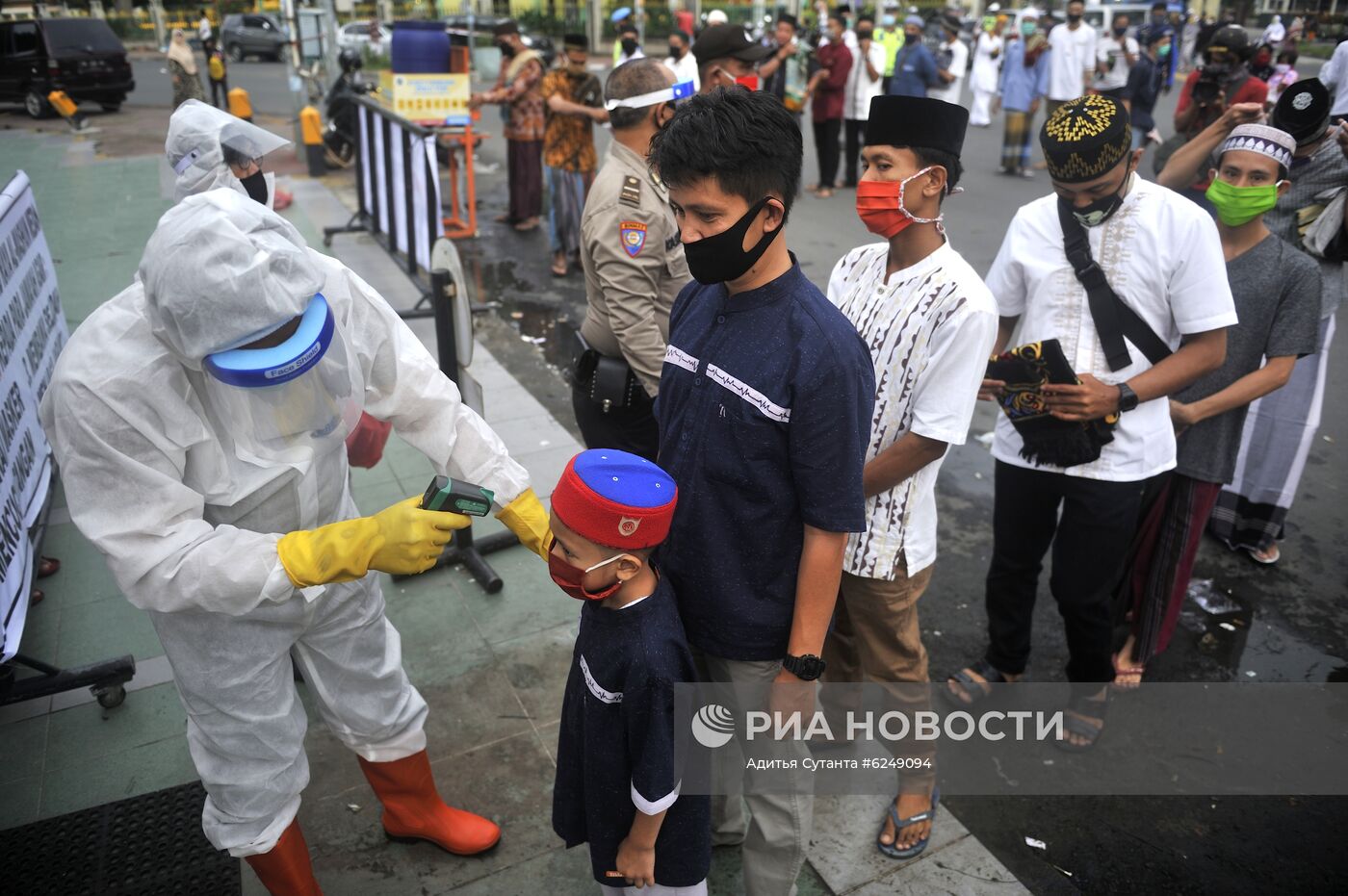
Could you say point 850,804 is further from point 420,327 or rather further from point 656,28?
point 656,28

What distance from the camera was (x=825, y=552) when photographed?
79.3 inches

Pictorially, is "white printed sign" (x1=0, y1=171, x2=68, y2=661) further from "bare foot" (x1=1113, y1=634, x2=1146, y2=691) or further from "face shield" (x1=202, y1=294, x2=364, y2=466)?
"bare foot" (x1=1113, y1=634, x2=1146, y2=691)

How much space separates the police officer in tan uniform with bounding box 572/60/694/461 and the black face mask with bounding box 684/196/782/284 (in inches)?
45.6

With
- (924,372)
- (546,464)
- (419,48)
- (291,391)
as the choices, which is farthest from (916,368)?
(419,48)

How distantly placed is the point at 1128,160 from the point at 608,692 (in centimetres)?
211

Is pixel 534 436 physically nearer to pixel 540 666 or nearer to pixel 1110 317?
pixel 540 666

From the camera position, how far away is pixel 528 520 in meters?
2.36

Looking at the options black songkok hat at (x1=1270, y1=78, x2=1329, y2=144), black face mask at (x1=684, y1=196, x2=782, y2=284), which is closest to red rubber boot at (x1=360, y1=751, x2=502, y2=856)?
black face mask at (x1=684, y1=196, x2=782, y2=284)

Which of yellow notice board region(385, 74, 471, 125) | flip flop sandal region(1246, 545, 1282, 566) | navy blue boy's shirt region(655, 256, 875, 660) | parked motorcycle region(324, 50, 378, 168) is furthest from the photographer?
parked motorcycle region(324, 50, 378, 168)

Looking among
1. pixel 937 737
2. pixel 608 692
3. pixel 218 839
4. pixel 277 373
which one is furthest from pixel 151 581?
pixel 937 737

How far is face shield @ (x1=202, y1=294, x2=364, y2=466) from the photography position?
1.82m

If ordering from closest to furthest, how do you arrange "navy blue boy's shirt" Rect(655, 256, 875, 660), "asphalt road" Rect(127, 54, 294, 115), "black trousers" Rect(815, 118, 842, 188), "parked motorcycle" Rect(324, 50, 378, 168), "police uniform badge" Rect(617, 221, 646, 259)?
"navy blue boy's shirt" Rect(655, 256, 875, 660) → "police uniform badge" Rect(617, 221, 646, 259) → "black trousers" Rect(815, 118, 842, 188) → "parked motorcycle" Rect(324, 50, 378, 168) → "asphalt road" Rect(127, 54, 294, 115)

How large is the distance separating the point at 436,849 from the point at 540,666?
33.3 inches

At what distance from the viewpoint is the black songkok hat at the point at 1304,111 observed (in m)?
3.65
